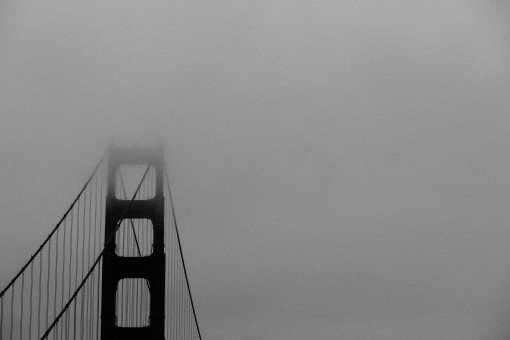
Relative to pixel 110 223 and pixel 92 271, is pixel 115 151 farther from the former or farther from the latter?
pixel 92 271

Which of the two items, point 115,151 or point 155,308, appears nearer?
point 155,308

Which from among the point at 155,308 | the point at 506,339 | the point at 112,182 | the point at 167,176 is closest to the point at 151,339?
the point at 155,308

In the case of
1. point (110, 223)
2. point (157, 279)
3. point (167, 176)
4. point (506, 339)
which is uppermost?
point (167, 176)

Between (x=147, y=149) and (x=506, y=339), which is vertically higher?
(x=147, y=149)

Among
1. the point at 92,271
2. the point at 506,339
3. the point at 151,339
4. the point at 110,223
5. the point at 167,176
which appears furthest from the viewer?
the point at 506,339

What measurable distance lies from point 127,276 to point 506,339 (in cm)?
4036

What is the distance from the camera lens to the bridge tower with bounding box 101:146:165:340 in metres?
20.0

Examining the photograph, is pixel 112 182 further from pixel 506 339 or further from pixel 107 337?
pixel 506 339

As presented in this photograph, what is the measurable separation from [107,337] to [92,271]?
77.6 inches

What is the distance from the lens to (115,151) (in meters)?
22.1

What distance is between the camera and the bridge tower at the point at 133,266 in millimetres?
20047

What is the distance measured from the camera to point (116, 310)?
20.9 m

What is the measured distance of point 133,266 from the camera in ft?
67.3

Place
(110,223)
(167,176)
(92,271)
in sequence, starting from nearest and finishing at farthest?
(92,271)
(110,223)
(167,176)
